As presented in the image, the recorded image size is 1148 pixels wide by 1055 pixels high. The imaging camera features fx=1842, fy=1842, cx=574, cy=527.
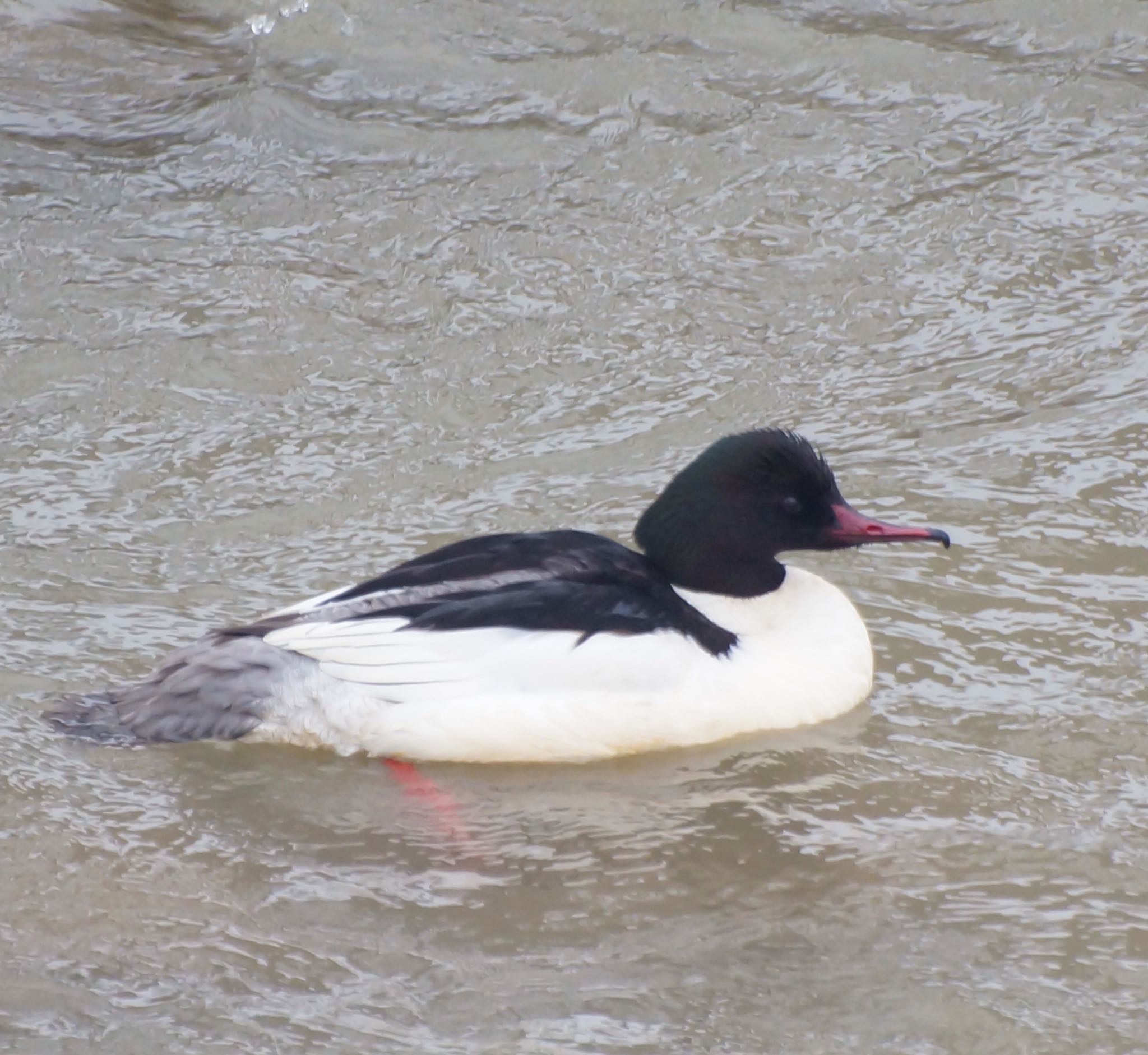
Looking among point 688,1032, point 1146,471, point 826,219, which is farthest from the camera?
point 826,219

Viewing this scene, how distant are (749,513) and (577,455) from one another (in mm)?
1248

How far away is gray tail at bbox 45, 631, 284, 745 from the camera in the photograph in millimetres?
4914

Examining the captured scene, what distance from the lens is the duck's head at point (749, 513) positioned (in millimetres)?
5316

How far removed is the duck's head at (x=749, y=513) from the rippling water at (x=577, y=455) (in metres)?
0.49

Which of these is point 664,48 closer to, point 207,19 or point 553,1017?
point 207,19

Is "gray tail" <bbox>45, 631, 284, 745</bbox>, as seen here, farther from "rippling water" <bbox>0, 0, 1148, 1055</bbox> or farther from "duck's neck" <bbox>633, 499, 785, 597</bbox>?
"duck's neck" <bbox>633, 499, 785, 597</bbox>

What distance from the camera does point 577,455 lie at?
6473 mm

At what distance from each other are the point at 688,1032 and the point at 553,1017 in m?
0.29

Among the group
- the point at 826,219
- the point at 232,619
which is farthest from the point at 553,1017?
the point at 826,219

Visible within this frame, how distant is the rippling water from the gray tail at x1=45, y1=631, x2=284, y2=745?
9 centimetres

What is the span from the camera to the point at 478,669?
4.95 metres

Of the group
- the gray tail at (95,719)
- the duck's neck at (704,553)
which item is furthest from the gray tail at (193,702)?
the duck's neck at (704,553)

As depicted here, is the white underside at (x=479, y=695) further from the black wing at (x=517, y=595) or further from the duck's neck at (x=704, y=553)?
the duck's neck at (x=704, y=553)

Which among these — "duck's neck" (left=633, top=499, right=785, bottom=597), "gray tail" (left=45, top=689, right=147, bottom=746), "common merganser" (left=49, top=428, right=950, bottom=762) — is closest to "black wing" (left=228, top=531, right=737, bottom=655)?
"common merganser" (left=49, top=428, right=950, bottom=762)
